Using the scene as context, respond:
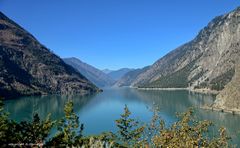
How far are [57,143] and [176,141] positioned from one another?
17.8 meters

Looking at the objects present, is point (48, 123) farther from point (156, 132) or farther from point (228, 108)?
point (228, 108)

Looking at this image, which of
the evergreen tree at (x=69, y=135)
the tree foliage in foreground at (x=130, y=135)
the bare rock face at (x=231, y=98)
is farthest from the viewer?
the bare rock face at (x=231, y=98)

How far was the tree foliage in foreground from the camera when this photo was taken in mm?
19453

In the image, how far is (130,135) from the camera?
32938 millimetres

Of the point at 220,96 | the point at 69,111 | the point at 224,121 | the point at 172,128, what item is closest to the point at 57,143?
the point at 69,111

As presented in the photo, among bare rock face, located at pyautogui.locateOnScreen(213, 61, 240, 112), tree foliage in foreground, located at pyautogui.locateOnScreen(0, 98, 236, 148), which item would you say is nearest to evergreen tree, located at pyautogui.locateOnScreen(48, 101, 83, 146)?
tree foliage in foreground, located at pyautogui.locateOnScreen(0, 98, 236, 148)

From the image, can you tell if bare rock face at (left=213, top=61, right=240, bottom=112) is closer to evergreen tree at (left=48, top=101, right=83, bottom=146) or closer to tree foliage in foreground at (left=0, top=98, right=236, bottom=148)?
evergreen tree at (left=48, top=101, right=83, bottom=146)

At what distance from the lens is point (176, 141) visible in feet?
59.9

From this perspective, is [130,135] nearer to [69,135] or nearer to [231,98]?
[69,135]

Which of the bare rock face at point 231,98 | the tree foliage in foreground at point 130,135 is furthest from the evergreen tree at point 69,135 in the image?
the bare rock face at point 231,98

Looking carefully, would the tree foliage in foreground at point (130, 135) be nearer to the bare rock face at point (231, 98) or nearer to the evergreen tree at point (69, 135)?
the evergreen tree at point (69, 135)

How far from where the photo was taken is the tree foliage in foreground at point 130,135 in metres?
19.5

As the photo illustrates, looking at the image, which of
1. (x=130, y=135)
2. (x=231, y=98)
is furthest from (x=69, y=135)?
(x=231, y=98)

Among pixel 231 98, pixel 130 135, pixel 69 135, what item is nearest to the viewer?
pixel 130 135
